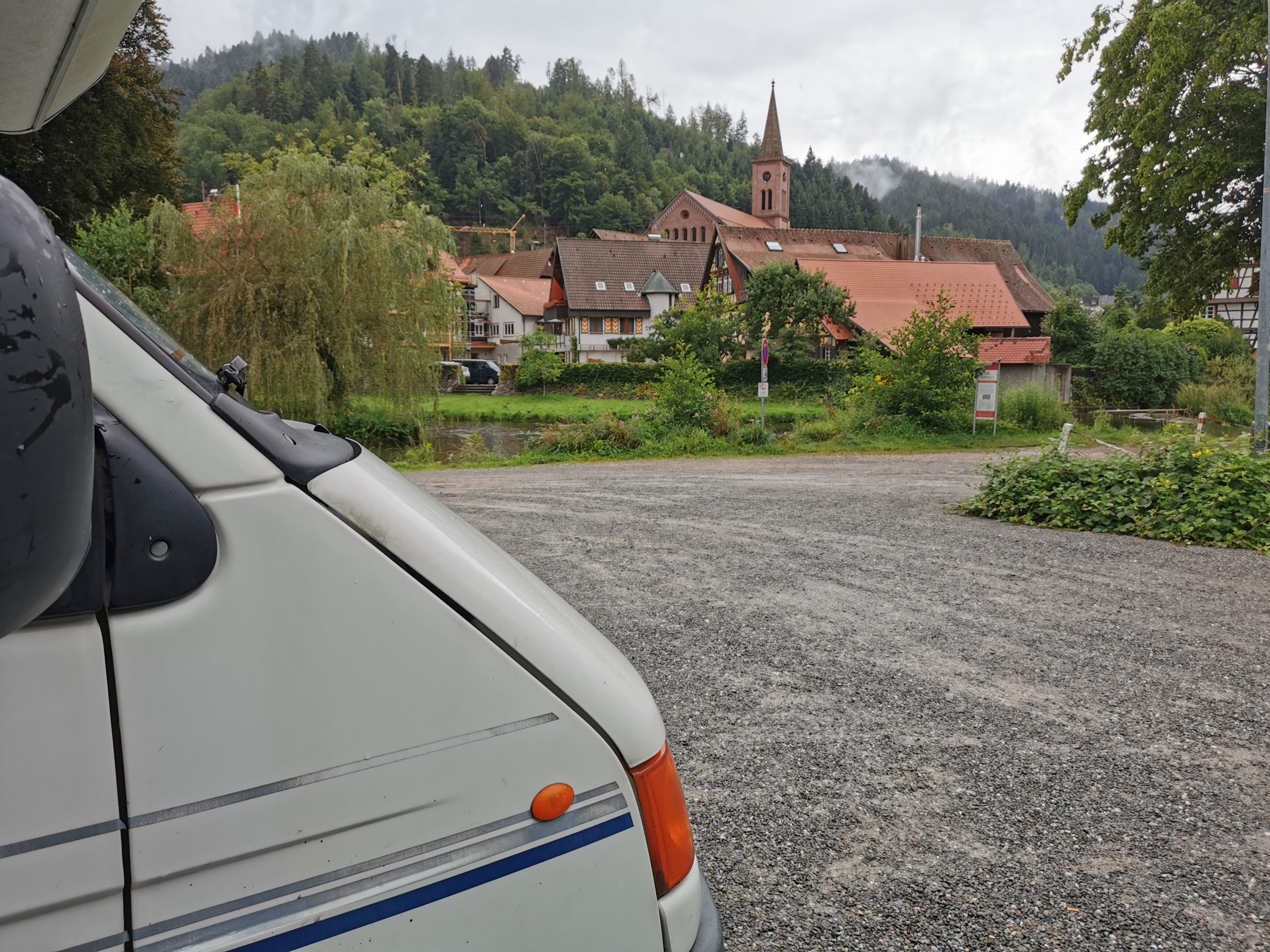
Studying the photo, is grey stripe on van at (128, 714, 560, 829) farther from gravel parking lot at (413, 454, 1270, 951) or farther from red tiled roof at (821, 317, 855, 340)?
red tiled roof at (821, 317, 855, 340)

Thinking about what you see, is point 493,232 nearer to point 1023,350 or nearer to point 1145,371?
point 1145,371

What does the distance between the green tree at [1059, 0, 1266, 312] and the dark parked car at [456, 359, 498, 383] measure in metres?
36.5

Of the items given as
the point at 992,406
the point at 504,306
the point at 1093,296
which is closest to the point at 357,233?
the point at 992,406

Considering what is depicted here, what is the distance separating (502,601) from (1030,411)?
82.8 feet

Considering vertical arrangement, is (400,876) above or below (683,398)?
above

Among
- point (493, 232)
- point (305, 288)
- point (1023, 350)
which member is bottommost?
point (1023, 350)

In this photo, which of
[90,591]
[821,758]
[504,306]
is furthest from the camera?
[504,306]

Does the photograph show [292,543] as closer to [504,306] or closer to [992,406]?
[992,406]

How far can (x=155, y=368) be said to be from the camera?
3.65 ft

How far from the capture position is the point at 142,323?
4.50ft

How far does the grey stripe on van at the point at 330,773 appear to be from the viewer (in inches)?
41.1

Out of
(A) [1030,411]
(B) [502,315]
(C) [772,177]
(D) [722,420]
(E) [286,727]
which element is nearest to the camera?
(E) [286,727]

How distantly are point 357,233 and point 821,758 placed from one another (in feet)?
69.0

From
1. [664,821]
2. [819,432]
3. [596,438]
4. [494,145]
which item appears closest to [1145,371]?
[819,432]
